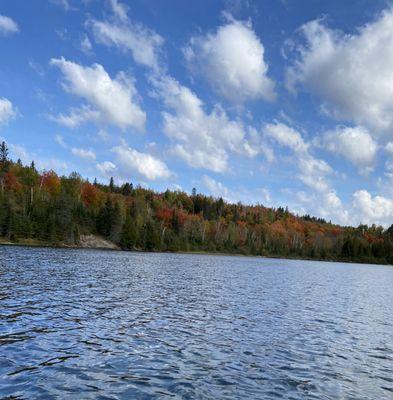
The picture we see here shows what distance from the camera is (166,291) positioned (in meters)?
48.9

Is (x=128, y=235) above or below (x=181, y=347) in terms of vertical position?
above

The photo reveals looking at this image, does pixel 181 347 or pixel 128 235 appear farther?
pixel 128 235

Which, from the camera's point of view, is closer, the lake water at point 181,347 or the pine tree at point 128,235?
the lake water at point 181,347

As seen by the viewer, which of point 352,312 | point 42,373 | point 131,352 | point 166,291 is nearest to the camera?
point 42,373

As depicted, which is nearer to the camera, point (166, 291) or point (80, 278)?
point (166, 291)

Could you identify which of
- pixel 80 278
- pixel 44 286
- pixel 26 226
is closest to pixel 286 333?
pixel 44 286

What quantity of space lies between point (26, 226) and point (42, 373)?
488 ft

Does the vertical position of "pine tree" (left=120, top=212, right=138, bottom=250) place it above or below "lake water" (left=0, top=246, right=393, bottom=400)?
above

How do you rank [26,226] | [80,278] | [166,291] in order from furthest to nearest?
1. [26,226]
2. [80,278]
3. [166,291]

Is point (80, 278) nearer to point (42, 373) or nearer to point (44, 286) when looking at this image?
point (44, 286)

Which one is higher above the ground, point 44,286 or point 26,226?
point 26,226

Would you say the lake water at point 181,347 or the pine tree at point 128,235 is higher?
the pine tree at point 128,235

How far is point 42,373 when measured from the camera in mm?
18516

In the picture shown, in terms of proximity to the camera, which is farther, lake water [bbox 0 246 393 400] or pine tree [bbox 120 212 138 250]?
pine tree [bbox 120 212 138 250]
